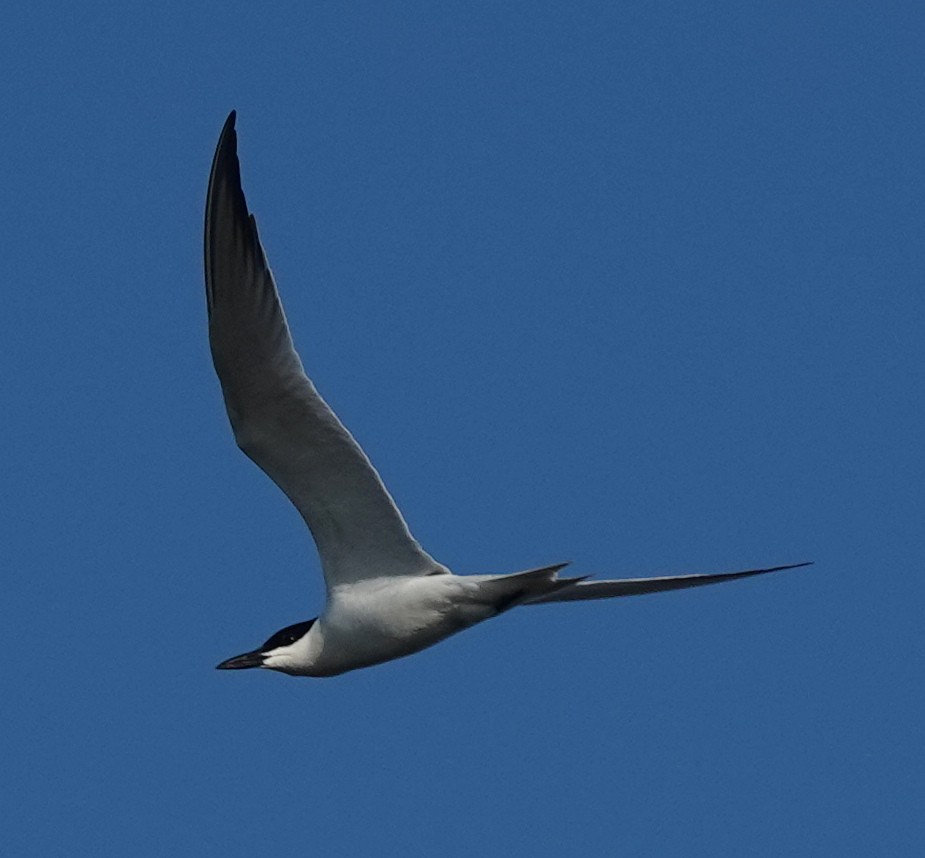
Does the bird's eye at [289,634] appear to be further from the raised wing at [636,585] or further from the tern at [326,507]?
the raised wing at [636,585]

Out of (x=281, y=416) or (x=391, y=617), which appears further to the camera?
(x=391, y=617)

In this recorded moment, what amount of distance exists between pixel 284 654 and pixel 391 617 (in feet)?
3.27

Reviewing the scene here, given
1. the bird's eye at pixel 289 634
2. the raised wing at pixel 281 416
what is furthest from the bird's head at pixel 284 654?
the raised wing at pixel 281 416

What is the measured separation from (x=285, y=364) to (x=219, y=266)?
0.71 meters

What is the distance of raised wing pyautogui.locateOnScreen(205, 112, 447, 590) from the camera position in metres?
12.1

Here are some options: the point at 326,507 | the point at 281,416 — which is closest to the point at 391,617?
the point at 326,507

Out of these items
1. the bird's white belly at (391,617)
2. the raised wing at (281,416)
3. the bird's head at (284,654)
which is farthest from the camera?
the bird's head at (284,654)

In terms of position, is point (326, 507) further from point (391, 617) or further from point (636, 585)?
point (636, 585)

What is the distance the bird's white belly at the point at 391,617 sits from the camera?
1280cm

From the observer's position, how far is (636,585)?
12969 millimetres

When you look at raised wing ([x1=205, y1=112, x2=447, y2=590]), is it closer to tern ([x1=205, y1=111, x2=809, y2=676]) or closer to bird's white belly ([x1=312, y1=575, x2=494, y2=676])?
tern ([x1=205, y1=111, x2=809, y2=676])

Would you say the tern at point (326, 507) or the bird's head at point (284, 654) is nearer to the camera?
the tern at point (326, 507)

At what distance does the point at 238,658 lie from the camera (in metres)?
13.8

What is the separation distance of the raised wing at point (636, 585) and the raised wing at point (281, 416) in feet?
2.97
